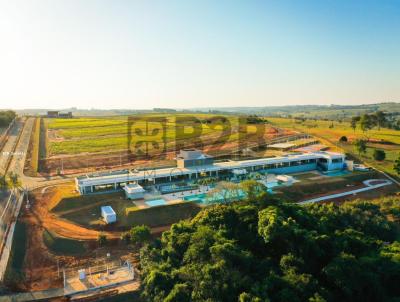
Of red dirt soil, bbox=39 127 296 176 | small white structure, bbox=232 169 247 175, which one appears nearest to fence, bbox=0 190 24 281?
red dirt soil, bbox=39 127 296 176

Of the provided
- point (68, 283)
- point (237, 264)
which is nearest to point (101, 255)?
point (68, 283)

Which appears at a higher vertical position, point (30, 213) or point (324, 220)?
point (324, 220)

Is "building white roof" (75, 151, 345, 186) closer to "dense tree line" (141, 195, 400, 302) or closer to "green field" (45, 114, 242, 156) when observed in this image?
"dense tree line" (141, 195, 400, 302)

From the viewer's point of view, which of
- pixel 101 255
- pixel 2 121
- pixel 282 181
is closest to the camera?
pixel 101 255

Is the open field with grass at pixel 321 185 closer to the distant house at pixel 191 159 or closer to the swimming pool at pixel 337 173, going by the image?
the swimming pool at pixel 337 173

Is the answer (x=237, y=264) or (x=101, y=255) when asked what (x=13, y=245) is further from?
(x=237, y=264)

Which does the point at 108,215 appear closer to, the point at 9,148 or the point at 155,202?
the point at 155,202

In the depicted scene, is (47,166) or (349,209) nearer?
(349,209)
